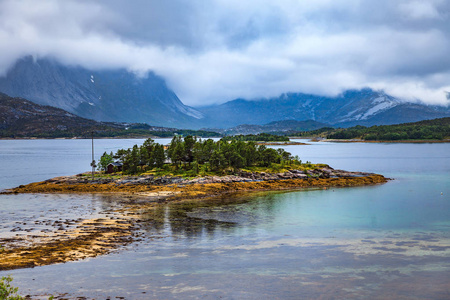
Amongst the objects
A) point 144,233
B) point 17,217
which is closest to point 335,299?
point 144,233

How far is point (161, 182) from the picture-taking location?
2670 inches

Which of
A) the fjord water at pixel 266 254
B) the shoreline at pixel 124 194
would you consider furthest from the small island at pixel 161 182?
the fjord water at pixel 266 254

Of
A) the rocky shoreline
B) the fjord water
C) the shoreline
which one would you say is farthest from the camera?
the rocky shoreline

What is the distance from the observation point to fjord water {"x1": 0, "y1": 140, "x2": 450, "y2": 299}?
23406 mm

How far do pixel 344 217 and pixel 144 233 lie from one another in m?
24.3

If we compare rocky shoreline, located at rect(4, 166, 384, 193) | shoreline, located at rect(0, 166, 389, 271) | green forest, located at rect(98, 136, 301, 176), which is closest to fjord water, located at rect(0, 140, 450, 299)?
shoreline, located at rect(0, 166, 389, 271)

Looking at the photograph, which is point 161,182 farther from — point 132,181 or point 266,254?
point 266,254

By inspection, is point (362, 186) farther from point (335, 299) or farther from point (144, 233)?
point (335, 299)

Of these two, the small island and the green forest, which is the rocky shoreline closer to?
the small island

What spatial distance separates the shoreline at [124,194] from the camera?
97.3ft

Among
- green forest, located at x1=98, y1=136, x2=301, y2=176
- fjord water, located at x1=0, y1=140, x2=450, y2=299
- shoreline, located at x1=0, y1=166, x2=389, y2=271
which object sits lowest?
fjord water, located at x1=0, y1=140, x2=450, y2=299

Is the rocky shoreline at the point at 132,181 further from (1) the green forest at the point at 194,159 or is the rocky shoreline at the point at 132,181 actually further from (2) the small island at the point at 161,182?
(1) the green forest at the point at 194,159

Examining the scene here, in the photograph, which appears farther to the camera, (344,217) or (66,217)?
(344,217)

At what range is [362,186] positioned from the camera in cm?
7344
